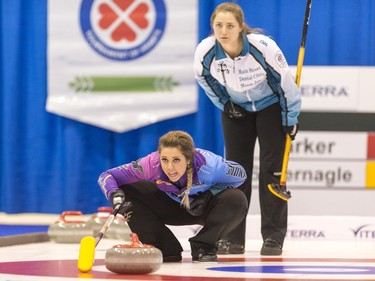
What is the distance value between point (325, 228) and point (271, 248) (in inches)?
68.1

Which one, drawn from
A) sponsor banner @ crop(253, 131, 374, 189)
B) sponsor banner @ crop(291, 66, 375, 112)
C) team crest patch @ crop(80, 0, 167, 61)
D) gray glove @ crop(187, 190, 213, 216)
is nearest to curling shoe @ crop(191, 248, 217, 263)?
gray glove @ crop(187, 190, 213, 216)

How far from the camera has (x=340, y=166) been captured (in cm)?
592

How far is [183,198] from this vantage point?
11.3ft

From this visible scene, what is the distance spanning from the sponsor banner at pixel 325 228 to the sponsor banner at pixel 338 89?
30.0 inches

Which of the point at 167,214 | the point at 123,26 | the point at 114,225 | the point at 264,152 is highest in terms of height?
the point at 123,26

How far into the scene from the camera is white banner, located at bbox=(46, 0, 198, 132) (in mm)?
7031

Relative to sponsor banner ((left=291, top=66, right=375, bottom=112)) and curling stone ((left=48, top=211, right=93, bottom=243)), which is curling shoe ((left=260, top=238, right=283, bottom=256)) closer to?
curling stone ((left=48, top=211, right=93, bottom=243))

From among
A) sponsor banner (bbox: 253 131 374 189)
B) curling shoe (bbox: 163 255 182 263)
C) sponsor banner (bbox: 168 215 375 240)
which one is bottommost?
sponsor banner (bbox: 168 215 375 240)

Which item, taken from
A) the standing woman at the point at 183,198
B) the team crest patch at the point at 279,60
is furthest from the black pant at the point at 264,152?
the standing woman at the point at 183,198

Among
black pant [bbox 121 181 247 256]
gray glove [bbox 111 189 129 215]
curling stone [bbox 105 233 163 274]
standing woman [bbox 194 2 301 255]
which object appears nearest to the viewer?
curling stone [bbox 105 233 163 274]

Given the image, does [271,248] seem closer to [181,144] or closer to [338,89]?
[181,144]

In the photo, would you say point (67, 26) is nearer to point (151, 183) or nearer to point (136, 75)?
point (136, 75)

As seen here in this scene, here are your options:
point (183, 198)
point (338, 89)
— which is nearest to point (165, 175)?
point (183, 198)

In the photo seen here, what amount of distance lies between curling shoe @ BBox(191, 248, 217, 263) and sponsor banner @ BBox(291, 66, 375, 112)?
263cm
